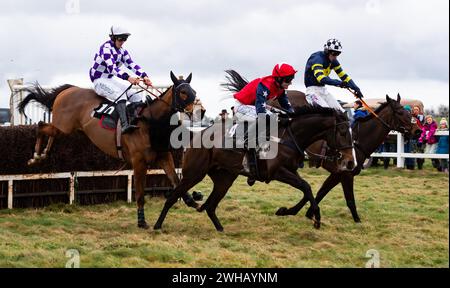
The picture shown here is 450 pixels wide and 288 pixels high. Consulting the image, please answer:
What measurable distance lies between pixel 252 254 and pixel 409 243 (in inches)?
82.1

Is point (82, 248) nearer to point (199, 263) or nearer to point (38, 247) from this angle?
point (38, 247)

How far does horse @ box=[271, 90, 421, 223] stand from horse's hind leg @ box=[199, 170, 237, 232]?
109 centimetres

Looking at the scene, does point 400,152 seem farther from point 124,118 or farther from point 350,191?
point 124,118

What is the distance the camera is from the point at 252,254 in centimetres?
773

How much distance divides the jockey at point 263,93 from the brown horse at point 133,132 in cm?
65

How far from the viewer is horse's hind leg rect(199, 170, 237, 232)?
9.41 metres

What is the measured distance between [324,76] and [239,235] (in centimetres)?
264

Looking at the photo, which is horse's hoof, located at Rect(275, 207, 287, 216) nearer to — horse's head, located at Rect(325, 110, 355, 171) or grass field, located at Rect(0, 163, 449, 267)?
grass field, located at Rect(0, 163, 449, 267)

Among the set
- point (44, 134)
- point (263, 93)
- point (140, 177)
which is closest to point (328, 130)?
point (263, 93)

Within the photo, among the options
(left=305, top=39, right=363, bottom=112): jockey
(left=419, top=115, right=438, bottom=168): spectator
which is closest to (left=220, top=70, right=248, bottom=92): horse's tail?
(left=305, top=39, right=363, bottom=112): jockey

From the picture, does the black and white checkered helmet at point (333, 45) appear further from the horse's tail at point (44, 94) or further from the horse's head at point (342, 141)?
the horse's tail at point (44, 94)

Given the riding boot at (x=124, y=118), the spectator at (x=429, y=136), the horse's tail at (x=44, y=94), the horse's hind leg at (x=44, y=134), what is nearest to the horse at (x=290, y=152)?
the riding boot at (x=124, y=118)

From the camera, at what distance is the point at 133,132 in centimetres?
973

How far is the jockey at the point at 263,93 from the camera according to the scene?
352 inches
